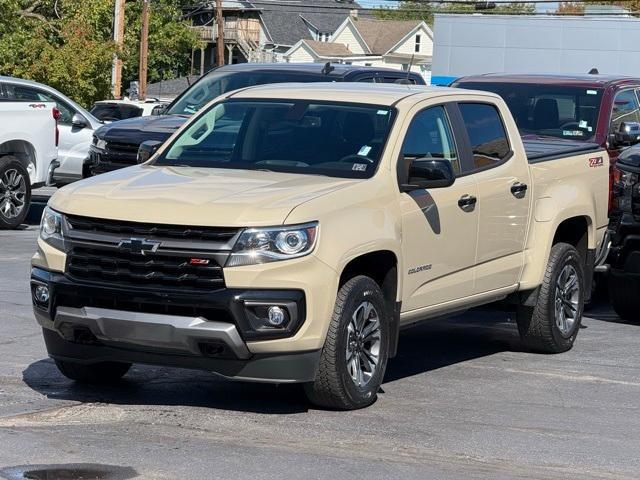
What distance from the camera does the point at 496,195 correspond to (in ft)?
29.7

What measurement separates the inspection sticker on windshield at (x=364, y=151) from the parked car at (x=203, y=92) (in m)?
6.54

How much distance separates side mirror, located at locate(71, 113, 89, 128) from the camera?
20703 millimetres

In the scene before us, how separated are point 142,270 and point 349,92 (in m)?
2.21

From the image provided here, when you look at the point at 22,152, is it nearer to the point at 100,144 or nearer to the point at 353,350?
the point at 100,144

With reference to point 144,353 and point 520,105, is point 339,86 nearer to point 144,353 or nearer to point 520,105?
point 144,353

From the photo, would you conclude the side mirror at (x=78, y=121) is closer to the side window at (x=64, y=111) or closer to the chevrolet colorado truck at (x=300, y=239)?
the side window at (x=64, y=111)

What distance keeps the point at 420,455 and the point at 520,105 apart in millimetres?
7069

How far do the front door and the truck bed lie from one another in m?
1.28

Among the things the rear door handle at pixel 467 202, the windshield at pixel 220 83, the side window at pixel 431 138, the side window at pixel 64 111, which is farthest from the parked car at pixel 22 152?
the rear door handle at pixel 467 202

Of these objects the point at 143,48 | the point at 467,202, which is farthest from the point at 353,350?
the point at 143,48

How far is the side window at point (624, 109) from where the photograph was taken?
42.8 feet

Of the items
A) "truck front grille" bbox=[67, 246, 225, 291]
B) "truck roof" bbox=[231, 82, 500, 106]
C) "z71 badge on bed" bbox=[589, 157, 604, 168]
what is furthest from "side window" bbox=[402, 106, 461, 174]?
"z71 badge on bed" bbox=[589, 157, 604, 168]

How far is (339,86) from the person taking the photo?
29.7 ft

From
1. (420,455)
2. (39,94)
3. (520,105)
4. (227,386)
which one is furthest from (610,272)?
(39,94)
